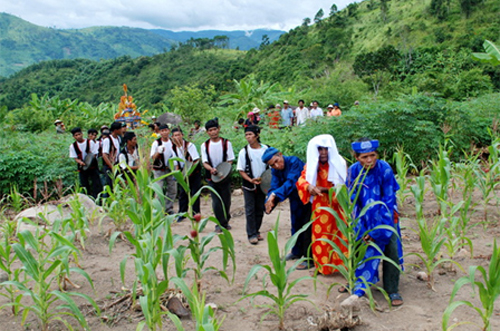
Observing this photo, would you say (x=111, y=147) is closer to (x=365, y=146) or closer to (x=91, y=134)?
(x=91, y=134)

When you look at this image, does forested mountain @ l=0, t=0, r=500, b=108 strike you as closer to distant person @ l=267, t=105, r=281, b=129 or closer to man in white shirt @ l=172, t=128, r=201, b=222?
distant person @ l=267, t=105, r=281, b=129

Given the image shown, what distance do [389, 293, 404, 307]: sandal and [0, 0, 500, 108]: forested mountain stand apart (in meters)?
15.0

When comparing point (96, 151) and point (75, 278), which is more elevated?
point (96, 151)

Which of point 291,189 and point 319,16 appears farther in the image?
point 319,16

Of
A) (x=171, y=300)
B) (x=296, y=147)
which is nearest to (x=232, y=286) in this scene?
(x=171, y=300)

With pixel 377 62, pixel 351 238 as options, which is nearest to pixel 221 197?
pixel 351 238

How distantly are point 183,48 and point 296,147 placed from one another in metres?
70.9

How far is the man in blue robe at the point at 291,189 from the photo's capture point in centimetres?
430

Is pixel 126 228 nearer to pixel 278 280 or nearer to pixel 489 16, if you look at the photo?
pixel 278 280

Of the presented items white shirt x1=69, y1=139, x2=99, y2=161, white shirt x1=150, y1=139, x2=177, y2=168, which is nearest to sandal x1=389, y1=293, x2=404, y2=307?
white shirt x1=150, y1=139, x2=177, y2=168

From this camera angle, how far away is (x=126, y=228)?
5457 millimetres

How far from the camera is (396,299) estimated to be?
3.31 meters

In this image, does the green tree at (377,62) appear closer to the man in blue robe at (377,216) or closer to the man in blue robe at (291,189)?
the man in blue robe at (291,189)

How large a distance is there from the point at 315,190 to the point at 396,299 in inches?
44.6
